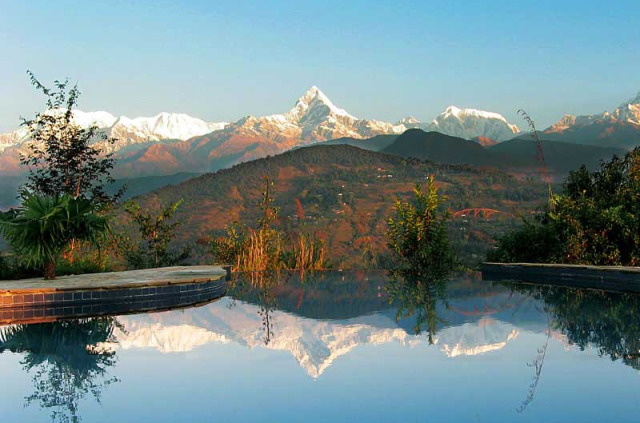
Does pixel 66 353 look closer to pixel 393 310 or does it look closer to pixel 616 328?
pixel 393 310

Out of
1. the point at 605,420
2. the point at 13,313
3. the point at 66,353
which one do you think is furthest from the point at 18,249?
the point at 605,420

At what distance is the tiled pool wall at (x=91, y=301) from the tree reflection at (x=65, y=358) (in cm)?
47

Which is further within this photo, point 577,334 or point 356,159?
point 356,159

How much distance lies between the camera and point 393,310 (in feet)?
26.8

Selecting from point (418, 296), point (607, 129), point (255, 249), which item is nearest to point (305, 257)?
point (255, 249)

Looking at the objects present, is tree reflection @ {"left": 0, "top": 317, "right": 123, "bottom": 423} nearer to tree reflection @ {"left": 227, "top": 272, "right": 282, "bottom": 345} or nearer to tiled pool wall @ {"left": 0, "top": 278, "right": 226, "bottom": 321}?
tiled pool wall @ {"left": 0, "top": 278, "right": 226, "bottom": 321}

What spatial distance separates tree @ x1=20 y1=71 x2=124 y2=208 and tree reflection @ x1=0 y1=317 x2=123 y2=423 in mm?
6222

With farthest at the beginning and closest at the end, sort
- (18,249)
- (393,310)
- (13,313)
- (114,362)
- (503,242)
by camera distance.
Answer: (503,242), (18,249), (393,310), (13,313), (114,362)

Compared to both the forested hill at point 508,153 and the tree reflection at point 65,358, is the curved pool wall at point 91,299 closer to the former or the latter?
the tree reflection at point 65,358

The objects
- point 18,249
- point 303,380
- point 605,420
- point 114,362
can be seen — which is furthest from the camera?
point 18,249

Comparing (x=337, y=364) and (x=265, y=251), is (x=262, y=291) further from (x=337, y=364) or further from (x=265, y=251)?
(x=337, y=364)

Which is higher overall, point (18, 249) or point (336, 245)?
point (18, 249)

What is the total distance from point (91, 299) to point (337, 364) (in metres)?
3.93

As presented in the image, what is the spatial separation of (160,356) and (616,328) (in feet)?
14.4
